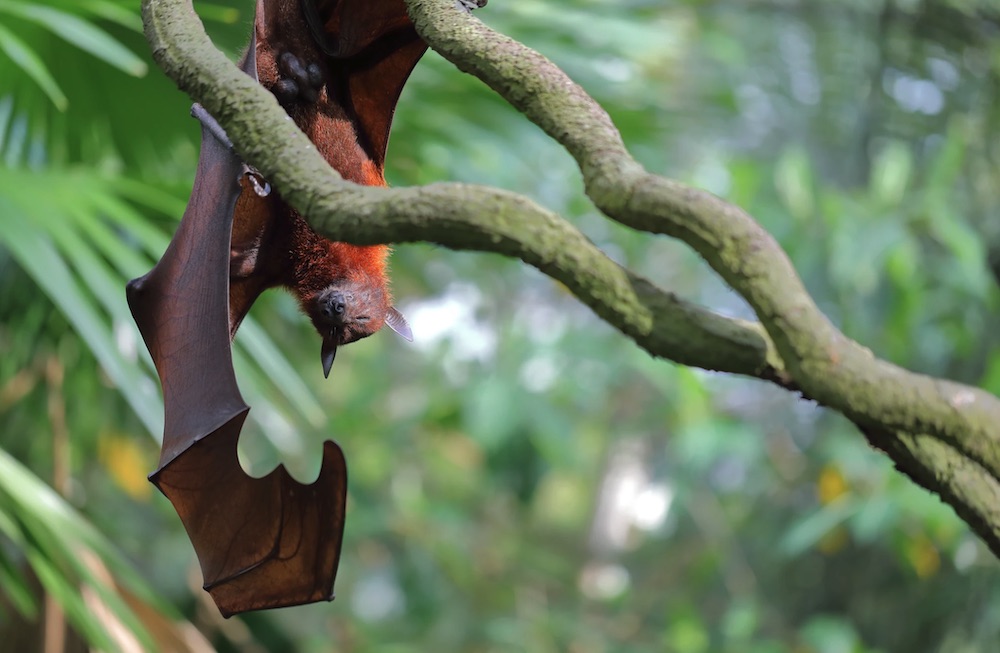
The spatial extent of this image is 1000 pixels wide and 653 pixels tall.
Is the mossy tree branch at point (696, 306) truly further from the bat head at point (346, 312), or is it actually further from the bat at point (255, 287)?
the bat head at point (346, 312)

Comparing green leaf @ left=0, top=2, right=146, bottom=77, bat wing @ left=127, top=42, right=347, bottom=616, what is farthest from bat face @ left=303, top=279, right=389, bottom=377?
green leaf @ left=0, top=2, right=146, bottom=77

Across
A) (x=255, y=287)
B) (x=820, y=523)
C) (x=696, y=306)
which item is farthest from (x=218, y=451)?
(x=820, y=523)

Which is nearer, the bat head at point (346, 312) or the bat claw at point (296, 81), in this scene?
the bat claw at point (296, 81)

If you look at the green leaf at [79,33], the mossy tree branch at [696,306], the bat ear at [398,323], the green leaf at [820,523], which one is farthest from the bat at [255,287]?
the green leaf at [820,523]

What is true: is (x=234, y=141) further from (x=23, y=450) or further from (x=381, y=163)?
(x=23, y=450)

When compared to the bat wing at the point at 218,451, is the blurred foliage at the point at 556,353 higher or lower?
lower

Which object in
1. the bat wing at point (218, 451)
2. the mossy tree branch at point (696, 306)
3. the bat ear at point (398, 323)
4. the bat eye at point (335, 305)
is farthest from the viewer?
the bat ear at point (398, 323)

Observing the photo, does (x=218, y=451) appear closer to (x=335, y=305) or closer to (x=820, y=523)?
(x=335, y=305)
